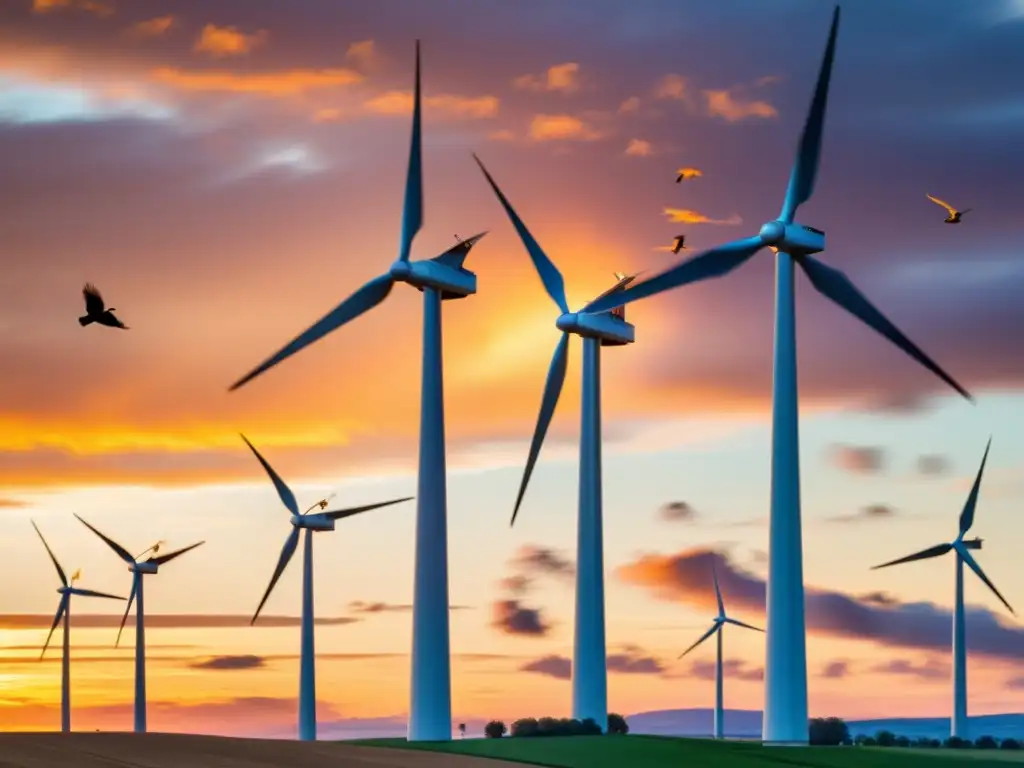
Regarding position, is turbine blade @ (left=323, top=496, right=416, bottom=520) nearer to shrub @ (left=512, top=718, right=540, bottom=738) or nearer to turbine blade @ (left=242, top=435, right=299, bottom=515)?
turbine blade @ (left=242, top=435, right=299, bottom=515)

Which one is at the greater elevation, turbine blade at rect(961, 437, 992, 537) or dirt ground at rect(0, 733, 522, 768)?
turbine blade at rect(961, 437, 992, 537)

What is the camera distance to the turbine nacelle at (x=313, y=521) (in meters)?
146

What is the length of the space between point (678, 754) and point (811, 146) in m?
39.3

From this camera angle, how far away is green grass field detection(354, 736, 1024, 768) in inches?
3019

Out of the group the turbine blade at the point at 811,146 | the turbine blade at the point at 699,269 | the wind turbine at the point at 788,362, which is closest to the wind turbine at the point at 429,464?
the wind turbine at the point at 788,362

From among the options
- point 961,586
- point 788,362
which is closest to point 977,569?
point 961,586

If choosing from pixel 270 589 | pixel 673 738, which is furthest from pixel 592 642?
pixel 270 589

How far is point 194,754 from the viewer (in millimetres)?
77000

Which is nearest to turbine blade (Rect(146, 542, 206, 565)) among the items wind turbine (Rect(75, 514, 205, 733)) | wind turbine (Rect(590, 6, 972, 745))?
wind turbine (Rect(75, 514, 205, 733))

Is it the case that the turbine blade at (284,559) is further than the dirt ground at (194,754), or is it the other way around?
the turbine blade at (284,559)

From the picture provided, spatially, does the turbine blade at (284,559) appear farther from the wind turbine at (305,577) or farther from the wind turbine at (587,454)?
the wind turbine at (587,454)

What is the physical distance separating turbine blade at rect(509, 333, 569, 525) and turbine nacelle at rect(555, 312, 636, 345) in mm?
1020

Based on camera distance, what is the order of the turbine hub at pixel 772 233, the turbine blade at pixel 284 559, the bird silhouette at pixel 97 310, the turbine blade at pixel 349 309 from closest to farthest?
the bird silhouette at pixel 97 310
the turbine hub at pixel 772 233
the turbine blade at pixel 349 309
the turbine blade at pixel 284 559

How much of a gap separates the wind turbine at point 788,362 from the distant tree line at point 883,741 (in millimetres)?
A: 14751
